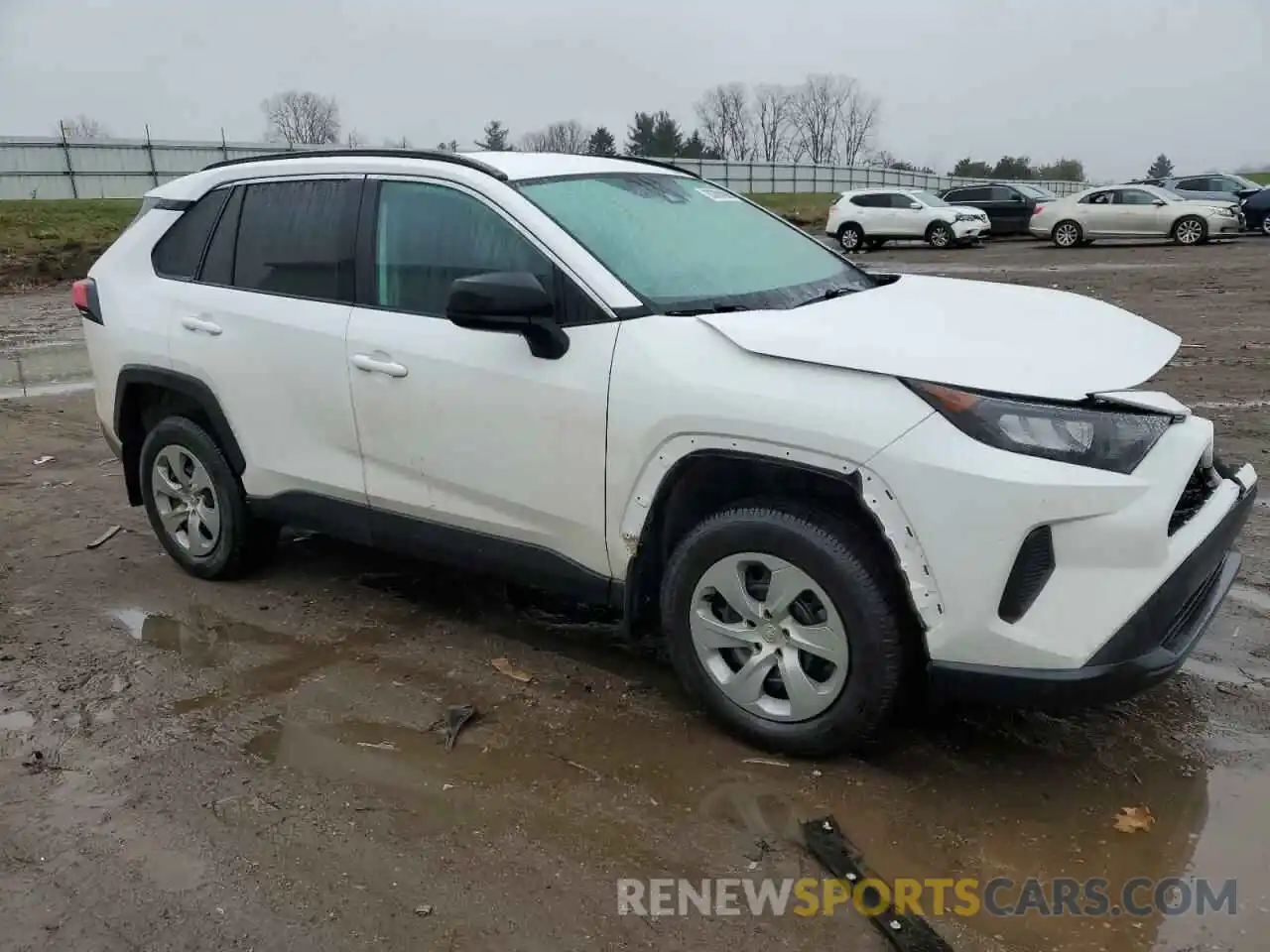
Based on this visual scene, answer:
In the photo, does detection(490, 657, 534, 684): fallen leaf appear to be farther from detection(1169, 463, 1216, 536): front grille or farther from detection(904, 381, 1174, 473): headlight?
detection(1169, 463, 1216, 536): front grille

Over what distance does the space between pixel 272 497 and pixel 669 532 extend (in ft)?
6.40

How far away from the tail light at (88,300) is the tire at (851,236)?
2360cm

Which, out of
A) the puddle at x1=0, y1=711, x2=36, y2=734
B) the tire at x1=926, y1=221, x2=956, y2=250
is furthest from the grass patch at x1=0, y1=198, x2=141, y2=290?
the puddle at x1=0, y1=711, x2=36, y2=734

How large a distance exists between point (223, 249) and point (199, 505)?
3.81ft

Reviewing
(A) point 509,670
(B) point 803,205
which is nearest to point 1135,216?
(B) point 803,205

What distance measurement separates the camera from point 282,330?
13.7ft

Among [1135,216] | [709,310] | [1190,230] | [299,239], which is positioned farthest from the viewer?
[1135,216]

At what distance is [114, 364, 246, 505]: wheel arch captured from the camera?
4500 millimetres

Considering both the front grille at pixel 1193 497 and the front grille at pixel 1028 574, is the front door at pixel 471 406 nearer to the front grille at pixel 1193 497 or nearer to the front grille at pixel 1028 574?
the front grille at pixel 1028 574

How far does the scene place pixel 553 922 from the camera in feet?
8.45

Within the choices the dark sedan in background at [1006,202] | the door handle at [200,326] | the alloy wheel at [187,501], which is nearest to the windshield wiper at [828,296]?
the door handle at [200,326]

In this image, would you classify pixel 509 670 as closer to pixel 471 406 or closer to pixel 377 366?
pixel 471 406

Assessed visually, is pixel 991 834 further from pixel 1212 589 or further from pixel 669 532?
pixel 669 532

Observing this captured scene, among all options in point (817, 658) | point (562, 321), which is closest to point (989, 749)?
point (817, 658)
